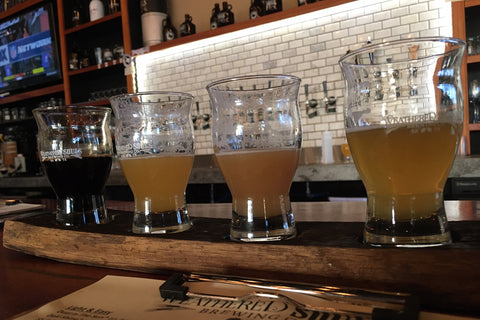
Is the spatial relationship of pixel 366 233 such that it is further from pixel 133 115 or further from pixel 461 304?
pixel 133 115

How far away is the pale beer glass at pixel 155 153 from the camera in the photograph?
748mm

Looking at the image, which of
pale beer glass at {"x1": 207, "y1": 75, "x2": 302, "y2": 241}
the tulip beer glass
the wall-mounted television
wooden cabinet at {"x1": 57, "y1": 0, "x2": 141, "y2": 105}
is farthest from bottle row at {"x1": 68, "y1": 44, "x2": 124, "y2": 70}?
pale beer glass at {"x1": 207, "y1": 75, "x2": 302, "y2": 241}

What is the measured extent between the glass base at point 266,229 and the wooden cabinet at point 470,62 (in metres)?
2.37

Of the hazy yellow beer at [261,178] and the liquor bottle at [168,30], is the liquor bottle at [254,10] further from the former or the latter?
the hazy yellow beer at [261,178]

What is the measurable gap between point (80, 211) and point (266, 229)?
44 centimetres

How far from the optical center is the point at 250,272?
1.96ft

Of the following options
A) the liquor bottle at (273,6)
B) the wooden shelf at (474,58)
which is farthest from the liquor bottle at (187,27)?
the wooden shelf at (474,58)

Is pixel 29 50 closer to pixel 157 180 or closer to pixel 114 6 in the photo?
pixel 114 6

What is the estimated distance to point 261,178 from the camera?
2.12ft

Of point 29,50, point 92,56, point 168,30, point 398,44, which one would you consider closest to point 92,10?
point 92,56

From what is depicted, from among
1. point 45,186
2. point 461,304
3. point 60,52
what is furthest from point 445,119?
point 60,52

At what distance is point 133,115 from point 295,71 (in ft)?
9.77

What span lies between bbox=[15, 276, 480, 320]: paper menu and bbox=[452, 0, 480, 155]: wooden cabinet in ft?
8.42

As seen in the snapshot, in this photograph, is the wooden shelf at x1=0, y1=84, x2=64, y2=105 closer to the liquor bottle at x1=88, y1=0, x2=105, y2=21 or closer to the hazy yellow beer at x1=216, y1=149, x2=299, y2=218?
the liquor bottle at x1=88, y1=0, x2=105, y2=21
